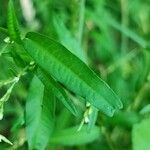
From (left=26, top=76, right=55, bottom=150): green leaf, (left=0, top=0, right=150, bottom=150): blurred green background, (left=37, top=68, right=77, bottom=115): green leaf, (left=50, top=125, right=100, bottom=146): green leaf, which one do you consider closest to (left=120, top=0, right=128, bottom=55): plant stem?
(left=0, top=0, right=150, bottom=150): blurred green background

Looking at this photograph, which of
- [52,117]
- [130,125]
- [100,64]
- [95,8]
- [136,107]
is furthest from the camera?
[100,64]

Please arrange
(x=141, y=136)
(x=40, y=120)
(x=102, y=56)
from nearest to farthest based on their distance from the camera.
→ 1. (x=40, y=120)
2. (x=141, y=136)
3. (x=102, y=56)

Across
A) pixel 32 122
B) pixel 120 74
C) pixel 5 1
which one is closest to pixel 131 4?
pixel 120 74

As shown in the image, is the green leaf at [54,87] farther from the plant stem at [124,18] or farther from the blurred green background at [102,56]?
the plant stem at [124,18]

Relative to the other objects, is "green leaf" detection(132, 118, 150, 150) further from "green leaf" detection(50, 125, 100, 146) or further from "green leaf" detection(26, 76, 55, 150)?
"green leaf" detection(26, 76, 55, 150)

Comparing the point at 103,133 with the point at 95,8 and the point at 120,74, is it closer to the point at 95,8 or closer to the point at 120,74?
the point at 120,74

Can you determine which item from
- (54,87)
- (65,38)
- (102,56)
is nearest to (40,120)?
(54,87)

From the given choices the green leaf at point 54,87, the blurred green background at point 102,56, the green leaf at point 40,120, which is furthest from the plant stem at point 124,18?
the green leaf at point 54,87

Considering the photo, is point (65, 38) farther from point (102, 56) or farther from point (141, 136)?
point (102, 56)
